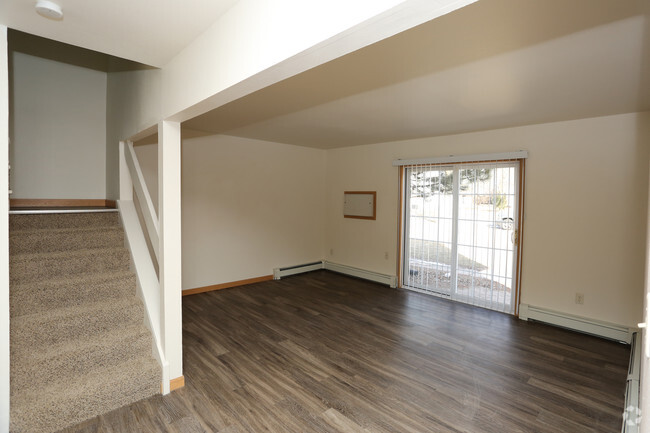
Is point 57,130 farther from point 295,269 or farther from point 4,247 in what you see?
point 295,269

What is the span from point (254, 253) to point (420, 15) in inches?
203

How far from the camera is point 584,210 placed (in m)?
3.79

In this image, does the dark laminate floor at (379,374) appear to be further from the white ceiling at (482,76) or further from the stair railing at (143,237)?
the white ceiling at (482,76)

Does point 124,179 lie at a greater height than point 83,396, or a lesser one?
greater

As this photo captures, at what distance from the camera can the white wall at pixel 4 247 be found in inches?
74.9

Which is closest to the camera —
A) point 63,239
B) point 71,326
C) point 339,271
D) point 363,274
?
point 71,326

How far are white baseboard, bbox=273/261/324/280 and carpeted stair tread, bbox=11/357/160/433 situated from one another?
11.2 feet

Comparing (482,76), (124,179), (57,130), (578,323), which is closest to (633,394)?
(578,323)

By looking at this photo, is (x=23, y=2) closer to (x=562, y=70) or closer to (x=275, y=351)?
(x=275, y=351)

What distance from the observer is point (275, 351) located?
3271 mm

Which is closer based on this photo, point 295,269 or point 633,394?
point 633,394

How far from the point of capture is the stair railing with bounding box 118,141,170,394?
2650 mm

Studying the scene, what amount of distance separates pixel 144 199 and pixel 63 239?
0.81 m

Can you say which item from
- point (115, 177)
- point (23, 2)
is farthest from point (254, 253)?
point (23, 2)
